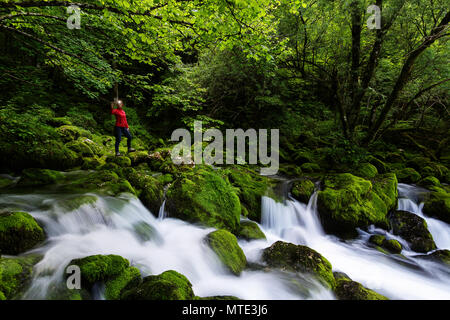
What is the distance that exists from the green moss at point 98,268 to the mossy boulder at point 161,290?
310mm

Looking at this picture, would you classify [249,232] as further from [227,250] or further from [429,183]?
[429,183]

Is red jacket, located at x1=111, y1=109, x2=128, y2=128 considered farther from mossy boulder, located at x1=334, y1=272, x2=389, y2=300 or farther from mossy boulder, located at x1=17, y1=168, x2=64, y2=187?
mossy boulder, located at x1=334, y1=272, x2=389, y2=300

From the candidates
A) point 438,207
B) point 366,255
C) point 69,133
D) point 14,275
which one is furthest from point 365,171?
point 69,133

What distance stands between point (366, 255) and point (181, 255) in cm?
461

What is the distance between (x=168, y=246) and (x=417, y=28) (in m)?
11.0

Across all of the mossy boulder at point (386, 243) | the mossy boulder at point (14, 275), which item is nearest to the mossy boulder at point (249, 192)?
the mossy boulder at point (386, 243)

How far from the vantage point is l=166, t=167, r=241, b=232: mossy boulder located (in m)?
5.16

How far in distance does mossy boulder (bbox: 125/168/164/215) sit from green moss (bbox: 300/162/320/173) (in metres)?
7.07

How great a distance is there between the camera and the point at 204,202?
17.4 ft

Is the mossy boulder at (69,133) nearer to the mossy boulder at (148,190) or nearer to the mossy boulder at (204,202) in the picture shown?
the mossy boulder at (148,190)

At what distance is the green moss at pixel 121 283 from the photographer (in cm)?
272

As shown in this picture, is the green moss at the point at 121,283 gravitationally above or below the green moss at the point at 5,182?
below
